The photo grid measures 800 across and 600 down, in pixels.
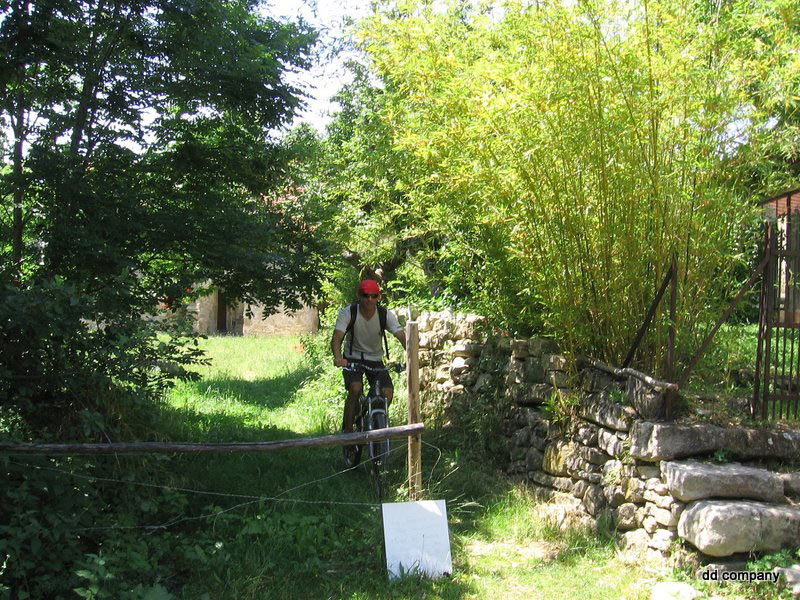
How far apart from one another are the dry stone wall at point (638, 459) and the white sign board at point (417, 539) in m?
1.21

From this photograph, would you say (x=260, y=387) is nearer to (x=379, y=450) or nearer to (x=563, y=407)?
(x=379, y=450)

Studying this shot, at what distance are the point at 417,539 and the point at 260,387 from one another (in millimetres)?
7631

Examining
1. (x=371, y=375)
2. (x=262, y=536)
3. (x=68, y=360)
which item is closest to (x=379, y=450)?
(x=371, y=375)

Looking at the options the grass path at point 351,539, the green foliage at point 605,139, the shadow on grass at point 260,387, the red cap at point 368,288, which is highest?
the green foliage at point 605,139

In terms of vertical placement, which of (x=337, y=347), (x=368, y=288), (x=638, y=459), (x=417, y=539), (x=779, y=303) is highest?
(x=368, y=288)

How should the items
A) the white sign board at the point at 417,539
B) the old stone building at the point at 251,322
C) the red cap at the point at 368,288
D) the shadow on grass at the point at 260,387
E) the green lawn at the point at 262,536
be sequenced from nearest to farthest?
1. the green lawn at the point at 262,536
2. the white sign board at the point at 417,539
3. the red cap at the point at 368,288
4. the shadow on grass at the point at 260,387
5. the old stone building at the point at 251,322

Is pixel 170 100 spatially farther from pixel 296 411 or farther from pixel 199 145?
pixel 296 411

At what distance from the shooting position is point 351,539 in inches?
189

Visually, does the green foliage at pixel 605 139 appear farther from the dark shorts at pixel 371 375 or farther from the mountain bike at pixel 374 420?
the mountain bike at pixel 374 420

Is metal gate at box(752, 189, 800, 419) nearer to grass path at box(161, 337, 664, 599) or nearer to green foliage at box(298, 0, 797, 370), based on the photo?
green foliage at box(298, 0, 797, 370)

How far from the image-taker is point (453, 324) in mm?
8055

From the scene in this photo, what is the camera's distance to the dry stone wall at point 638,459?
13.6 ft

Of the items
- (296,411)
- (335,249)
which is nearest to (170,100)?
(335,249)

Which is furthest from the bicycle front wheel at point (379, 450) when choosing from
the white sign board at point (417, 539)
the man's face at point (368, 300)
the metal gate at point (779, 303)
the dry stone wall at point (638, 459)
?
the metal gate at point (779, 303)
